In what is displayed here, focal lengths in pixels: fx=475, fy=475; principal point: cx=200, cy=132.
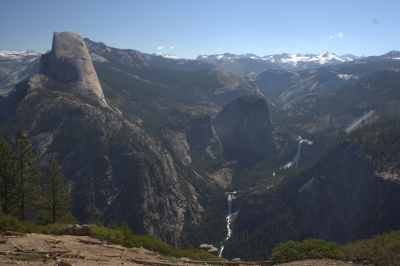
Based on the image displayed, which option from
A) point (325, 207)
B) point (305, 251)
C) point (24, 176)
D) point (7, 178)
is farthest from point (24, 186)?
point (325, 207)

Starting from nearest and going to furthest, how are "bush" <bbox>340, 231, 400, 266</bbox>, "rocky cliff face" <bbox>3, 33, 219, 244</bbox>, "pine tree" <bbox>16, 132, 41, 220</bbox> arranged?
1. "bush" <bbox>340, 231, 400, 266</bbox>
2. "pine tree" <bbox>16, 132, 41, 220</bbox>
3. "rocky cliff face" <bbox>3, 33, 219, 244</bbox>

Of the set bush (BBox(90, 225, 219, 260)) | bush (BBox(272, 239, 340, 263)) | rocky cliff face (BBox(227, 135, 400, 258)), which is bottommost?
rocky cliff face (BBox(227, 135, 400, 258))

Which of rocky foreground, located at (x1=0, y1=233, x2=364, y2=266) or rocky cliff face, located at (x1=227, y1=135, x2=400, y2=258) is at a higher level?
rocky foreground, located at (x1=0, y1=233, x2=364, y2=266)

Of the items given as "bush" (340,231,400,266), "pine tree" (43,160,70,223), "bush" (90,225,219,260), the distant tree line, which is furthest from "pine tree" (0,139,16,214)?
"bush" (340,231,400,266)

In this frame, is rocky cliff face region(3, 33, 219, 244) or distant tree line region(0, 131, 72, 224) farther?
rocky cliff face region(3, 33, 219, 244)

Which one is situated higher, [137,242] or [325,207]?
[137,242]

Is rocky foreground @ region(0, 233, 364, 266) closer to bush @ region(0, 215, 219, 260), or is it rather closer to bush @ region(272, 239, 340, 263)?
bush @ region(272, 239, 340, 263)

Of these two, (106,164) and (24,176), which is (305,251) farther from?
(106,164)
